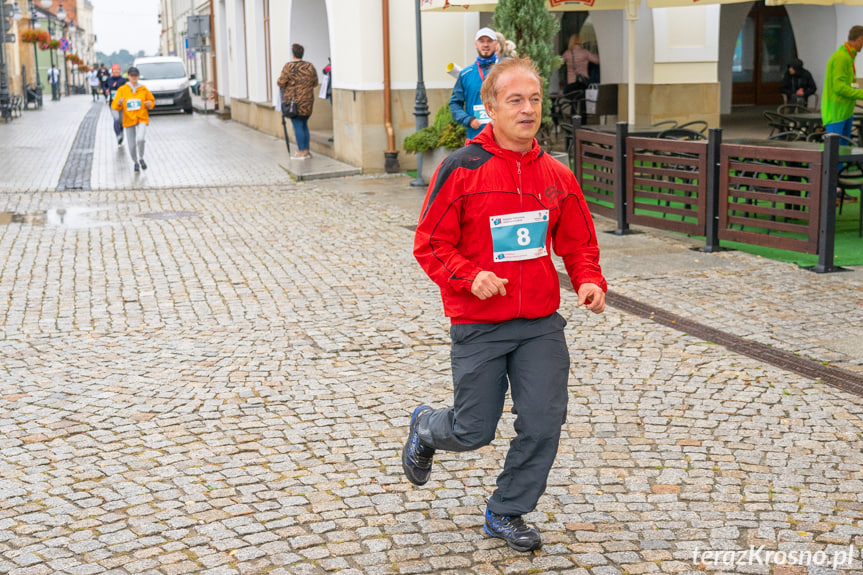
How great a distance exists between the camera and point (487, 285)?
363 cm

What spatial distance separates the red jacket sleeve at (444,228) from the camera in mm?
3807

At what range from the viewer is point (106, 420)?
561 cm

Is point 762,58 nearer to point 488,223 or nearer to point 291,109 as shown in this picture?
point 291,109

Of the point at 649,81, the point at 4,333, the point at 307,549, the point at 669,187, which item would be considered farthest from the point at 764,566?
the point at 649,81

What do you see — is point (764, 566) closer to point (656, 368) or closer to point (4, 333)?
point (656, 368)

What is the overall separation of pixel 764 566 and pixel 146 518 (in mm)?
2327

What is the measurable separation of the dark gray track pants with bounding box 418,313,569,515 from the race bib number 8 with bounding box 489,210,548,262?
235 millimetres

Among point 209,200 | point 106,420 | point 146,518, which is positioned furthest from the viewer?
point 209,200

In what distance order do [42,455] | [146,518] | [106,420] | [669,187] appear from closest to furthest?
[146,518] < [42,455] < [106,420] < [669,187]

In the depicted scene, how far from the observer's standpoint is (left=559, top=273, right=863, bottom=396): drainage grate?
237 inches

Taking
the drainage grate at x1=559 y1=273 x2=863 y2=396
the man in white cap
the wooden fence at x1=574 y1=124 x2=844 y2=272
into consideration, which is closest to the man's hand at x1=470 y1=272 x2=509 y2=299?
the drainage grate at x1=559 y1=273 x2=863 y2=396

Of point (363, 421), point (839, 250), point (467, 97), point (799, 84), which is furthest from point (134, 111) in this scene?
point (363, 421)

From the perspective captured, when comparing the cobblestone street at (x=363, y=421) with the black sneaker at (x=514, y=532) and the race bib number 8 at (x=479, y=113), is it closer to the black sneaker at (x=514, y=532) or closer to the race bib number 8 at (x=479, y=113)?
the black sneaker at (x=514, y=532)

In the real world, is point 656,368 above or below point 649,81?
below
